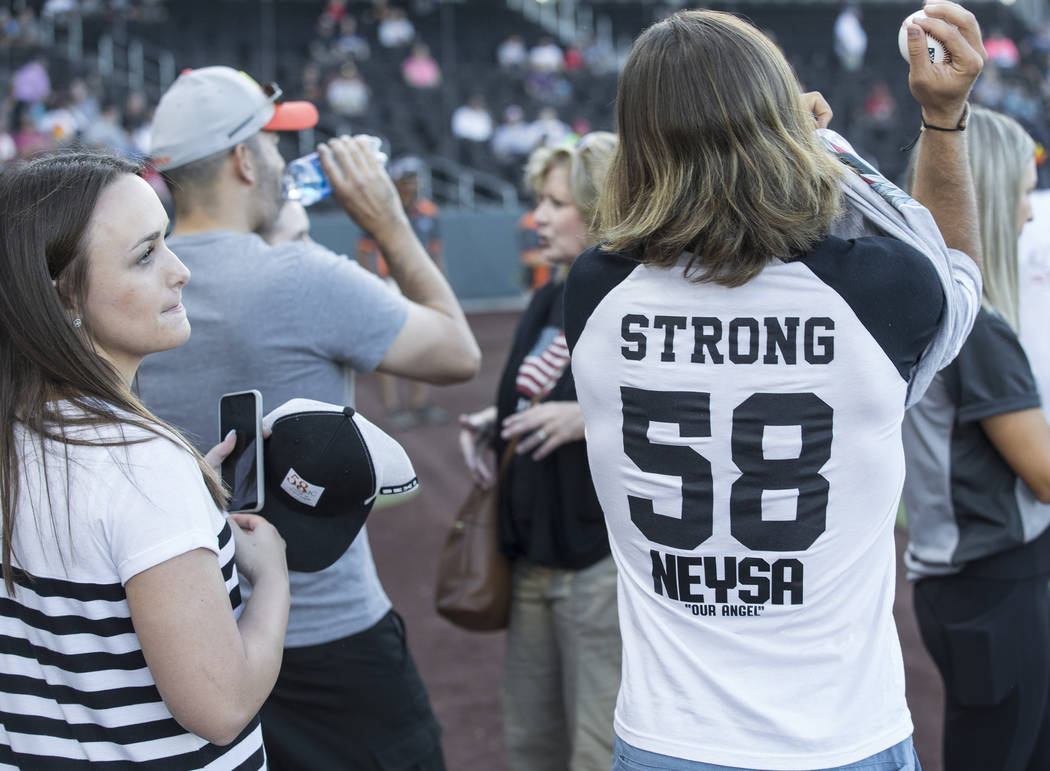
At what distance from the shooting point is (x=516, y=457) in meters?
2.66

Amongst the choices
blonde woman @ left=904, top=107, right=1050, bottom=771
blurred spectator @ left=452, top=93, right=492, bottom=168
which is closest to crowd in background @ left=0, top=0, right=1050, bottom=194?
blurred spectator @ left=452, top=93, right=492, bottom=168

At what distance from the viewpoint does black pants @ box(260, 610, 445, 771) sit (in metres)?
2.09

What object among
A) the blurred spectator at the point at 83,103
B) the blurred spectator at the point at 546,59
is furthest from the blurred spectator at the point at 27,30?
the blurred spectator at the point at 546,59

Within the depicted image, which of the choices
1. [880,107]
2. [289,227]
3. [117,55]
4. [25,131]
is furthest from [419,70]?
[289,227]

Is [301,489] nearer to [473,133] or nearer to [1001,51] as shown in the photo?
[473,133]

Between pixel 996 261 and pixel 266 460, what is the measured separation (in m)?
1.60

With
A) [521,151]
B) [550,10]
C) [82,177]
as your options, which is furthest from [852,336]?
[550,10]

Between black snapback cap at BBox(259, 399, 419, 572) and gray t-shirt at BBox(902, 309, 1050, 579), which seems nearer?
black snapback cap at BBox(259, 399, 419, 572)

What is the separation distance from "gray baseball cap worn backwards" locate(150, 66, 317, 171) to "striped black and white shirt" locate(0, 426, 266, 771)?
3.01 ft

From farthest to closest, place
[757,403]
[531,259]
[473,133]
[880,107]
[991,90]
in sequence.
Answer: [880,107], [991,90], [473,133], [531,259], [757,403]

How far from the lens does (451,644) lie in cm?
427

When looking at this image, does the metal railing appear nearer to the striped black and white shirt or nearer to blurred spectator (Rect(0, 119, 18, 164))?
blurred spectator (Rect(0, 119, 18, 164))

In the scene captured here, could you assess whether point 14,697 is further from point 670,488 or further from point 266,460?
point 670,488

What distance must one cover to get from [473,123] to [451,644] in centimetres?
1482
